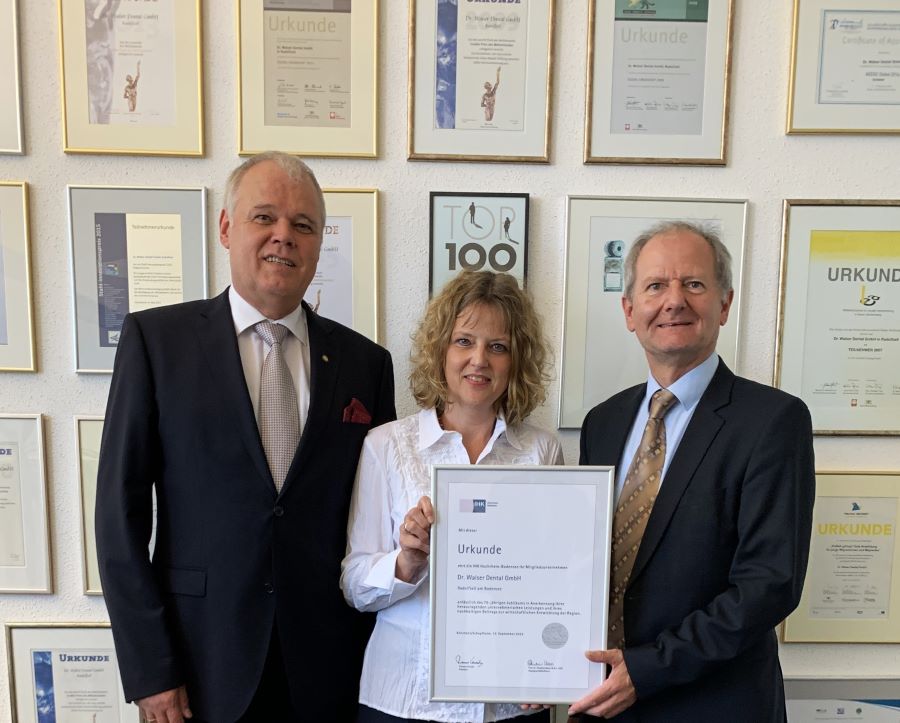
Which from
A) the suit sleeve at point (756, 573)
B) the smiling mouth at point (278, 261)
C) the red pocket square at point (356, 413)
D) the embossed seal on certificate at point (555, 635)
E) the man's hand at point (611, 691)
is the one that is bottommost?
the man's hand at point (611, 691)

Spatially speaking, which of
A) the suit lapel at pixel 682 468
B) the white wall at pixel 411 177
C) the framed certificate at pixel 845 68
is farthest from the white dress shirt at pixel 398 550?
the framed certificate at pixel 845 68

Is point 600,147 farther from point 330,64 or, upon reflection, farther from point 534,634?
point 534,634

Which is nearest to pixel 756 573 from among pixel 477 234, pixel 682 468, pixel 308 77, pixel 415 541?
pixel 682 468

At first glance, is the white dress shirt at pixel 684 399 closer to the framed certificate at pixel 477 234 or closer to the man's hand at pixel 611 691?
the man's hand at pixel 611 691

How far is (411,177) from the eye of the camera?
1957 mm

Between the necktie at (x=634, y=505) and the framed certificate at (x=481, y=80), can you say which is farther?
the framed certificate at (x=481, y=80)

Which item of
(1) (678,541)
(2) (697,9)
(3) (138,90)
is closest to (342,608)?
(1) (678,541)

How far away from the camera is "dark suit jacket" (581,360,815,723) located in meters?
1.26

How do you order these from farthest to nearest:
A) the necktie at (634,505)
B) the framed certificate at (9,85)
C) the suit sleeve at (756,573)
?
the framed certificate at (9,85) → the necktie at (634,505) → the suit sleeve at (756,573)

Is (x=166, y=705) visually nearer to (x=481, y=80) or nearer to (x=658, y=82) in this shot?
(x=481, y=80)

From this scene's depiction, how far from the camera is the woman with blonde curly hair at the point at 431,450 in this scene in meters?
1.41

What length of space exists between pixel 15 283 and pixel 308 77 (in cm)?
115

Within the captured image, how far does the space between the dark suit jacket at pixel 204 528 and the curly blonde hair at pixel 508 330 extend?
300 mm

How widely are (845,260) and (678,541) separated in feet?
4.21
